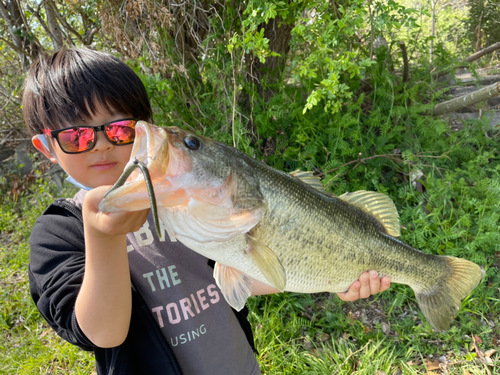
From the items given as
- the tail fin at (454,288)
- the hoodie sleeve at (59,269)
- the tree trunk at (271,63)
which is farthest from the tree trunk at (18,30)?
the tail fin at (454,288)

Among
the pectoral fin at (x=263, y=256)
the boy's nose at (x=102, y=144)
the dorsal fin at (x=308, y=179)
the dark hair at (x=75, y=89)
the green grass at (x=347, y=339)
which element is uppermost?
the dark hair at (x=75, y=89)

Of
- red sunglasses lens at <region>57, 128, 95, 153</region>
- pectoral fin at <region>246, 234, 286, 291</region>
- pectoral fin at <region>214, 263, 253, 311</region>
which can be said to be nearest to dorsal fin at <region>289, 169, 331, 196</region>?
pectoral fin at <region>246, 234, 286, 291</region>

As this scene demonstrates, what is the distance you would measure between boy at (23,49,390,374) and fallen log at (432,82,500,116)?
3.05 metres

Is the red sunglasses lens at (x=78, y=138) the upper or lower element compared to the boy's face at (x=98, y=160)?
upper

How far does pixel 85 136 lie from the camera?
126cm

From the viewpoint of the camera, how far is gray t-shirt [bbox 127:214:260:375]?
145cm

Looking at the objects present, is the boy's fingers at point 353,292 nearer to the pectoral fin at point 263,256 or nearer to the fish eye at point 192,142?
the pectoral fin at point 263,256

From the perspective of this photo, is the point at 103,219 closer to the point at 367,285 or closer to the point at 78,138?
the point at 78,138

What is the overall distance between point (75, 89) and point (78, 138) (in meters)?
0.22

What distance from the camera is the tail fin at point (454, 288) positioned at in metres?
1.86

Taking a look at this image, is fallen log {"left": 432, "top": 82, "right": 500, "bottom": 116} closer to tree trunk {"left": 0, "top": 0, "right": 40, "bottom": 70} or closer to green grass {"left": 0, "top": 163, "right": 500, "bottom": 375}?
green grass {"left": 0, "top": 163, "right": 500, "bottom": 375}

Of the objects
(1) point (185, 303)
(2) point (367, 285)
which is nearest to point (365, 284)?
(2) point (367, 285)

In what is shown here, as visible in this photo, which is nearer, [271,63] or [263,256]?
[263,256]

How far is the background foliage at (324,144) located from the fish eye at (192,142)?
1.57 m
